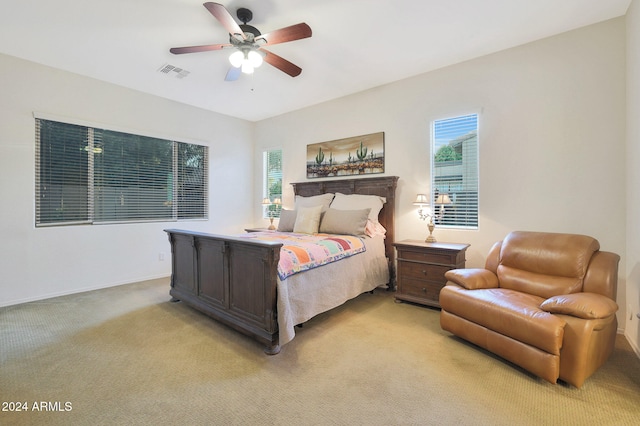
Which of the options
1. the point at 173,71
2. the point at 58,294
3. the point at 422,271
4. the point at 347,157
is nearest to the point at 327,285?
the point at 422,271

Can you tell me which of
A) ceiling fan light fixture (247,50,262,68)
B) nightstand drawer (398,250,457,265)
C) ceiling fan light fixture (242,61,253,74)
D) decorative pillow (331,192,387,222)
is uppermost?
ceiling fan light fixture (247,50,262,68)

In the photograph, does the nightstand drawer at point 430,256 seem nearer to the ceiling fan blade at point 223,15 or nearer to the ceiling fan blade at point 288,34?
the ceiling fan blade at point 288,34

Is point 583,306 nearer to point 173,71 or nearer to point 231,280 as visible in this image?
point 231,280

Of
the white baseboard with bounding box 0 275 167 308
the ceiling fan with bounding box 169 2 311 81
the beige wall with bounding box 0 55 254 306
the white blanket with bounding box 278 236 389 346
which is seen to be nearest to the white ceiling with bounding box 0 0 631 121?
the ceiling fan with bounding box 169 2 311 81

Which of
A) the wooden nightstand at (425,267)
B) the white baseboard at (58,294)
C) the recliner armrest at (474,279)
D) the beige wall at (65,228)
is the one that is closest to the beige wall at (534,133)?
the wooden nightstand at (425,267)

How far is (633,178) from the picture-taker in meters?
2.44

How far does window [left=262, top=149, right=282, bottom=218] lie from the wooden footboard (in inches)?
94.9

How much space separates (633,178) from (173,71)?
16.2 feet

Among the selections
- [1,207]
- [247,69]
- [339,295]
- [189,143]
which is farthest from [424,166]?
[1,207]

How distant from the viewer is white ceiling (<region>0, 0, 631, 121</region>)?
2.52m

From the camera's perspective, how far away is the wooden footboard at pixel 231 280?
2.32m

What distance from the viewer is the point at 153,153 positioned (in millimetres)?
4598

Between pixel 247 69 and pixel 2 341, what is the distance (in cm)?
318

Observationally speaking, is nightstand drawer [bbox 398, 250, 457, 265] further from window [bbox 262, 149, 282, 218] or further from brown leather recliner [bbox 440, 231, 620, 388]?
window [bbox 262, 149, 282, 218]
